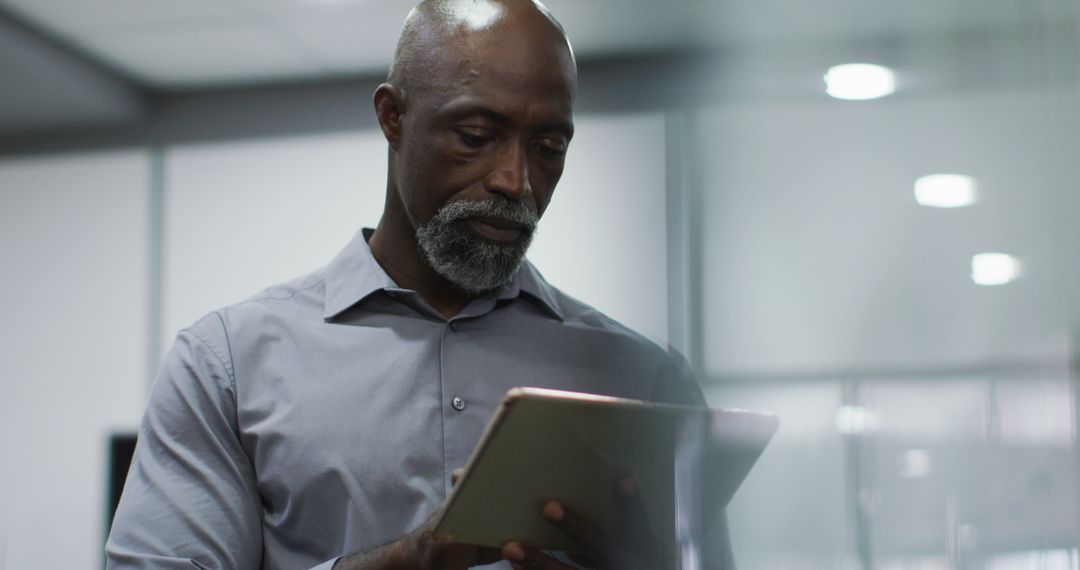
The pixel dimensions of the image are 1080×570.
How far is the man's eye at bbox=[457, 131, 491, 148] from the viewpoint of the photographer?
64cm

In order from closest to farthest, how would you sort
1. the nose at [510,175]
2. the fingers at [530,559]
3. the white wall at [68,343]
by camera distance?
1. the fingers at [530,559]
2. the nose at [510,175]
3. the white wall at [68,343]

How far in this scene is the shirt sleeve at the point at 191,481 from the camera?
0.63 m

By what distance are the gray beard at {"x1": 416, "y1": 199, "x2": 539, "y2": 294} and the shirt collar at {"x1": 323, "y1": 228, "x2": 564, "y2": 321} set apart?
4 cm

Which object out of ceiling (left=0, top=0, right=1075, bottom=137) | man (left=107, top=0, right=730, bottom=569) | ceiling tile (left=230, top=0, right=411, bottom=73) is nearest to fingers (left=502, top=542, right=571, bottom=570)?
man (left=107, top=0, right=730, bottom=569)

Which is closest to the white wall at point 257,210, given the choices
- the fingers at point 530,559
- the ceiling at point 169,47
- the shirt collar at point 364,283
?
the ceiling at point 169,47

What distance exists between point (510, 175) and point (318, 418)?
0.17 m

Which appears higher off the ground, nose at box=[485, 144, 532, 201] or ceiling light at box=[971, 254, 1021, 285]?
nose at box=[485, 144, 532, 201]

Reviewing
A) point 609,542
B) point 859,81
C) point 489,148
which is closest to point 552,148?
point 489,148

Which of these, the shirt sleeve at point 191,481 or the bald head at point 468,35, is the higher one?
the bald head at point 468,35

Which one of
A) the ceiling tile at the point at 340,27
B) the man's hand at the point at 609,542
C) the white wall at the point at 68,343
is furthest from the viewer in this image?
the white wall at the point at 68,343

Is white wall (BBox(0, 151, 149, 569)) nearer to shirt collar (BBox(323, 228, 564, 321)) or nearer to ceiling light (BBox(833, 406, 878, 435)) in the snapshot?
shirt collar (BBox(323, 228, 564, 321))

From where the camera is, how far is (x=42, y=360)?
2139 mm

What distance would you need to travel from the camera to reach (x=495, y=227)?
0.65 metres

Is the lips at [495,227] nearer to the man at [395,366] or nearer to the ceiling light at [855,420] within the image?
the man at [395,366]
